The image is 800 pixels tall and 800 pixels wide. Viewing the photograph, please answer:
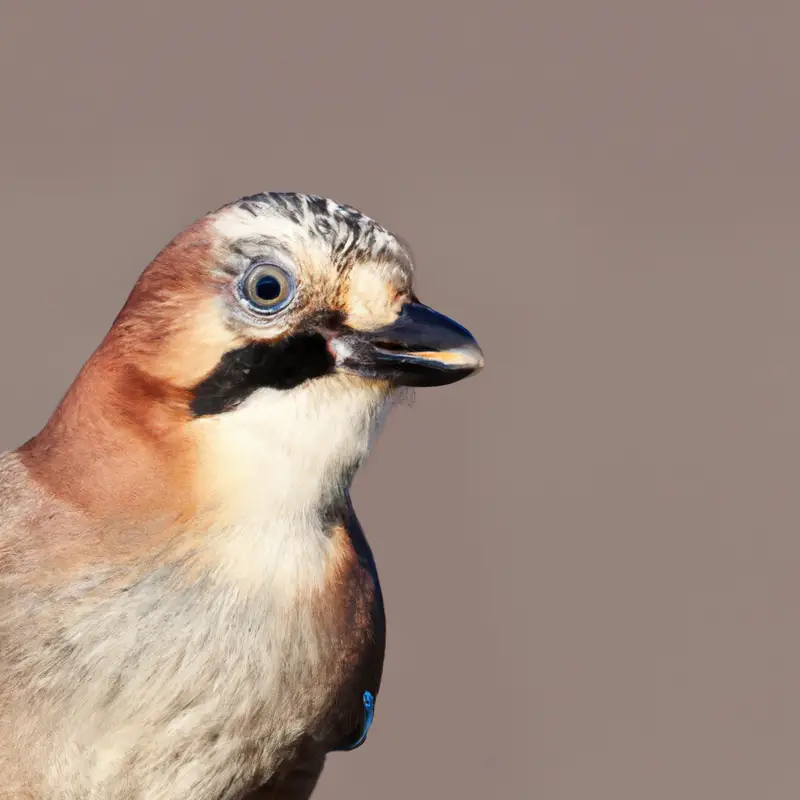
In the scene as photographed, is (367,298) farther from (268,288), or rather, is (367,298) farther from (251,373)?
(251,373)

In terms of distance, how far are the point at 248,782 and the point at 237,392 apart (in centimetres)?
131

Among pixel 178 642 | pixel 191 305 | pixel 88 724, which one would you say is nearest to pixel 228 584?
pixel 178 642

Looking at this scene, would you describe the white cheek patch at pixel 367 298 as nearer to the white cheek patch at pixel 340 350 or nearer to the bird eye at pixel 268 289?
the white cheek patch at pixel 340 350

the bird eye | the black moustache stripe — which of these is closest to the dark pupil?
the bird eye

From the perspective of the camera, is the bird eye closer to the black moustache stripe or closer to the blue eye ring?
the blue eye ring

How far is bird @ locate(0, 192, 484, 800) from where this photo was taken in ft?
12.7

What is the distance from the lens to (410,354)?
12.9ft

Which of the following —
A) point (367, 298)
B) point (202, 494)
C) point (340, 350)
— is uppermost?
point (367, 298)

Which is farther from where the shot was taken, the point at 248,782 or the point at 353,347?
A: the point at 248,782

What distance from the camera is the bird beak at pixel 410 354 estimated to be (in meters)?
3.90

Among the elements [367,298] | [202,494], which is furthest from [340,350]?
[202,494]

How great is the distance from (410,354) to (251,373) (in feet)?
1.54

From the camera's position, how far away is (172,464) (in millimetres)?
3910

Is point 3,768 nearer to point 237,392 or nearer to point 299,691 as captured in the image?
point 299,691
